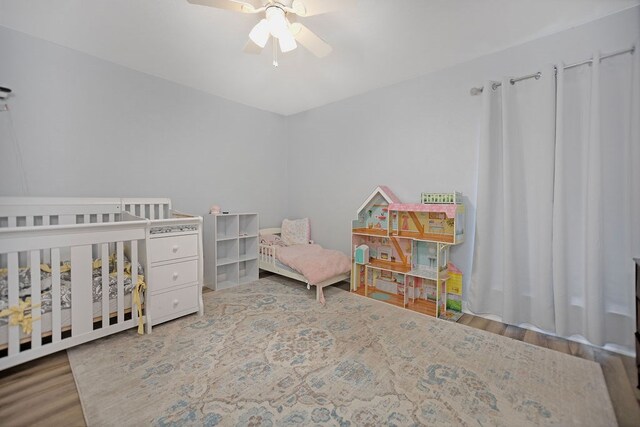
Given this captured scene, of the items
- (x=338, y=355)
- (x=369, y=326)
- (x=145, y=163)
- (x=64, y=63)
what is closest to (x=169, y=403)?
(x=338, y=355)

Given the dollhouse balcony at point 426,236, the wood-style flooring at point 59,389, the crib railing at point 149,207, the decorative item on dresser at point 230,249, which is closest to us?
the wood-style flooring at point 59,389

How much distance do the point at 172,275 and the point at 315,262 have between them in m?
1.50

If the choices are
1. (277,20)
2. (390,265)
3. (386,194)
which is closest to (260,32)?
(277,20)

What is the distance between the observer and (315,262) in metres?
3.26

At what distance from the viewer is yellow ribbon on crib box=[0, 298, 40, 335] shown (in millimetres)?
1759

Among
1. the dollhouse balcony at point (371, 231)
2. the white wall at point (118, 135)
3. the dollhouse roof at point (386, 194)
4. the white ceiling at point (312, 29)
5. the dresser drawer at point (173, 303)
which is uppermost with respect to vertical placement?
the white ceiling at point (312, 29)

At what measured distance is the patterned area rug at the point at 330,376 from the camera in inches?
58.4

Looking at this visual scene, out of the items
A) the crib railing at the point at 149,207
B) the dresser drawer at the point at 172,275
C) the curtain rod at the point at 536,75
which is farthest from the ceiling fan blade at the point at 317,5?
the crib railing at the point at 149,207

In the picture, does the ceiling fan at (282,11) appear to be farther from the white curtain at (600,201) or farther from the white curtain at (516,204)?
the white curtain at (600,201)

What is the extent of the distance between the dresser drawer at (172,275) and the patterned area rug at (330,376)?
1.21 ft

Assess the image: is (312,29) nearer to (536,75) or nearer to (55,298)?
(536,75)

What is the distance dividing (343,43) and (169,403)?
9.89 ft

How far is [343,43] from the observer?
99.1 inches

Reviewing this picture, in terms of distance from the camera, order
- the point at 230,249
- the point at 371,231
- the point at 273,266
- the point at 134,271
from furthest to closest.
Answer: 1. the point at 230,249
2. the point at 273,266
3. the point at 371,231
4. the point at 134,271
